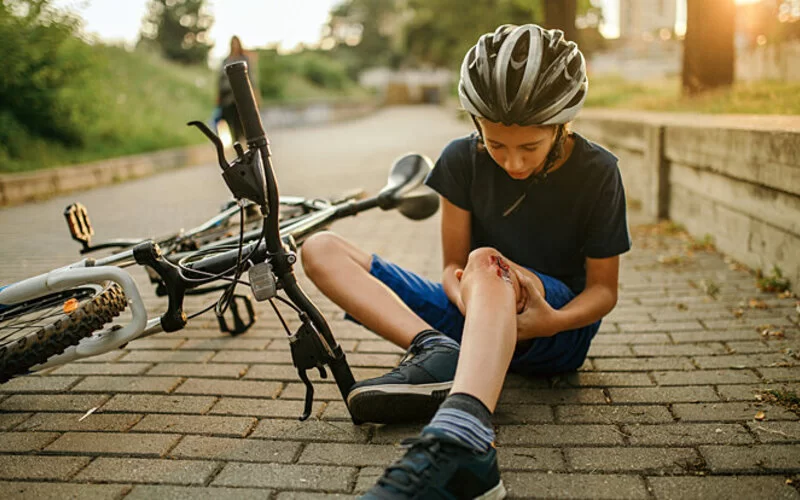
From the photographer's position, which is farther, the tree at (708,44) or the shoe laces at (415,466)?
the tree at (708,44)

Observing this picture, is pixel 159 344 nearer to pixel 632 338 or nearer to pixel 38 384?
pixel 38 384

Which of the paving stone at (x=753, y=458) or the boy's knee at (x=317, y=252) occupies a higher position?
the boy's knee at (x=317, y=252)

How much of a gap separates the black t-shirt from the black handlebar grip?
828 millimetres

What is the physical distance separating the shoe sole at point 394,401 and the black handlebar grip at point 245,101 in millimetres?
894

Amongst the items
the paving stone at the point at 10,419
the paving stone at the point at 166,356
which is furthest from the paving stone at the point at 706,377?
the paving stone at the point at 10,419

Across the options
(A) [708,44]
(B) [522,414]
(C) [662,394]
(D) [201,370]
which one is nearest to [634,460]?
(B) [522,414]

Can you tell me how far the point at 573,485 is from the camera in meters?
2.13

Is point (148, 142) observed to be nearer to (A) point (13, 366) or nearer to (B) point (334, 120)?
(A) point (13, 366)

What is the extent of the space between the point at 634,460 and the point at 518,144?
1.08 meters

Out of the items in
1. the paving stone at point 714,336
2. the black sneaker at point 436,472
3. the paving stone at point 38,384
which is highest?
the black sneaker at point 436,472

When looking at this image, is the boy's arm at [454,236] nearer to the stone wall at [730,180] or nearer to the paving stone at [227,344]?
the paving stone at [227,344]

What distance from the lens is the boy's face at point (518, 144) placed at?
2381 millimetres

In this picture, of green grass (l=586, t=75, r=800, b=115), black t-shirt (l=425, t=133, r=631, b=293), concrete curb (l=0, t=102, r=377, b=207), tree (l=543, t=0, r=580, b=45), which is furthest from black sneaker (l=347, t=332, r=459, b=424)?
tree (l=543, t=0, r=580, b=45)

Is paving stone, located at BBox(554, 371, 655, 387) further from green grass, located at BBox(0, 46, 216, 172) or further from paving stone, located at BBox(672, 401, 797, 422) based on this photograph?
green grass, located at BBox(0, 46, 216, 172)
